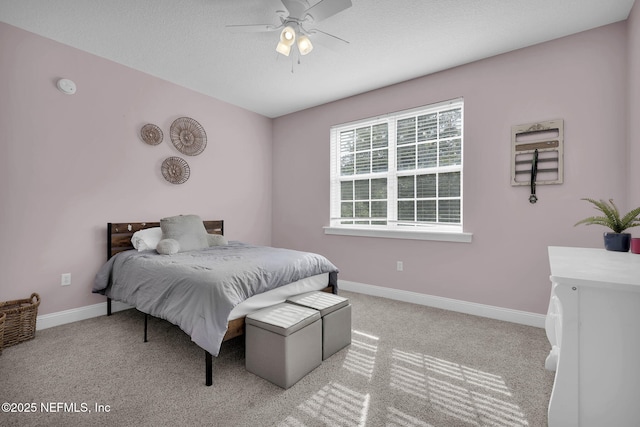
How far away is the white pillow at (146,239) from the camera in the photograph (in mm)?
3027

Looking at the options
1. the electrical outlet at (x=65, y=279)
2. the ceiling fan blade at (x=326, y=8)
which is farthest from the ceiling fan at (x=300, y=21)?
the electrical outlet at (x=65, y=279)

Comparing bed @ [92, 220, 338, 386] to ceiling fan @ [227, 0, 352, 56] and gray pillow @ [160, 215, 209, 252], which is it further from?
ceiling fan @ [227, 0, 352, 56]

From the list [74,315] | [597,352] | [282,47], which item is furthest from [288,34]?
[74,315]

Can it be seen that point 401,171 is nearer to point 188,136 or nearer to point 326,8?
point 326,8

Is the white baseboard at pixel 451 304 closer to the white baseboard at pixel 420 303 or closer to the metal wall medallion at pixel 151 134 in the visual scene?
the white baseboard at pixel 420 303

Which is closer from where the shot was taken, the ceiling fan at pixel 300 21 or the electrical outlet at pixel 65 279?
the ceiling fan at pixel 300 21

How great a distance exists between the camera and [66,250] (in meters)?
2.83

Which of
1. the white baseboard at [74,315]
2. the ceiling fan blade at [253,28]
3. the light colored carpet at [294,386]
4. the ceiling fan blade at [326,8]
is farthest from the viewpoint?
the white baseboard at [74,315]

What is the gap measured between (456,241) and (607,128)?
156 cm

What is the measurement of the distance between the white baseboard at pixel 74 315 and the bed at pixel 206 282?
9 cm

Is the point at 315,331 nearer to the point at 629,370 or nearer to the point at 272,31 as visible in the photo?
the point at 629,370

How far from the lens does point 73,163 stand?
2.87m

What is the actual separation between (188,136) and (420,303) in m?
3.57

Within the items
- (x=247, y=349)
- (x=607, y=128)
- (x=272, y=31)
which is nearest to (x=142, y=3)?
(x=272, y=31)
